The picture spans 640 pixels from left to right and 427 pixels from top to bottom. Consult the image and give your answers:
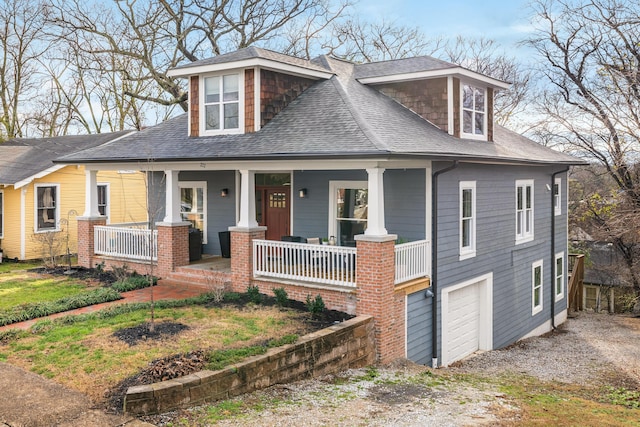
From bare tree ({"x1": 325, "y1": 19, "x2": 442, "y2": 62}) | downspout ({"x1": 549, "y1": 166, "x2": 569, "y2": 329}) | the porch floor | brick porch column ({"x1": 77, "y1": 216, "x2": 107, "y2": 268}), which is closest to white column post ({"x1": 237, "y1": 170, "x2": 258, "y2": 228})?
the porch floor

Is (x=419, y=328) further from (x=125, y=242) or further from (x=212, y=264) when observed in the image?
(x=125, y=242)

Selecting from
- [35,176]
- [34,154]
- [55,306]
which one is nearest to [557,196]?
[55,306]

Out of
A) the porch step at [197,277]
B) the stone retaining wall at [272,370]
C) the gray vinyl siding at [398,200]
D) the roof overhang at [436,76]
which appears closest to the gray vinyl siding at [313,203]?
the gray vinyl siding at [398,200]

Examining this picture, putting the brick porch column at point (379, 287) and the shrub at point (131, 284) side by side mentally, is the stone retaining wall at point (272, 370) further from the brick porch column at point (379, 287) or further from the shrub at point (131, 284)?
the shrub at point (131, 284)

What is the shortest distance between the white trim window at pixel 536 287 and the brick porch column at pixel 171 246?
10.1 m

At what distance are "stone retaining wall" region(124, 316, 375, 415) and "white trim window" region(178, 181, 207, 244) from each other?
8235 millimetres

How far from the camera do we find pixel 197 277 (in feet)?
44.3

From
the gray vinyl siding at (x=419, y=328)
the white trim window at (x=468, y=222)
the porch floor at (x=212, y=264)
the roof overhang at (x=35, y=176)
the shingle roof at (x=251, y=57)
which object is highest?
the shingle roof at (x=251, y=57)

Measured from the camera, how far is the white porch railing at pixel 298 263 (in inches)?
437

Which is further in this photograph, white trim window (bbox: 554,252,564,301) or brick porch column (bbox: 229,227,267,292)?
white trim window (bbox: 554,252,564,301)

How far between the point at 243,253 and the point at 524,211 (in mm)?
8453

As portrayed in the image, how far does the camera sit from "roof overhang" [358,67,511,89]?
13.6 meters

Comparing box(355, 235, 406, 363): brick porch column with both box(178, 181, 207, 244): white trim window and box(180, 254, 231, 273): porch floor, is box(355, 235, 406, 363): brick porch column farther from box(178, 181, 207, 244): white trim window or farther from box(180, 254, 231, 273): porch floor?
box(178, 181, 207, 244): white trim window

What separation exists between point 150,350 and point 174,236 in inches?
232
